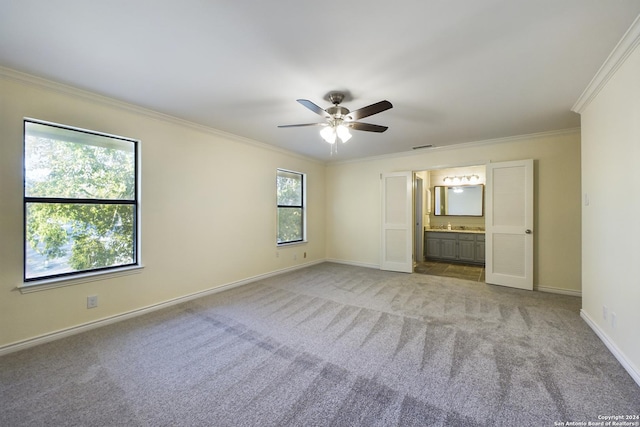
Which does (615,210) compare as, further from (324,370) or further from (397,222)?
(397,222)

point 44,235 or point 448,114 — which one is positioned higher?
point 448,114

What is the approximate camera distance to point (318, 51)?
6.46 feet

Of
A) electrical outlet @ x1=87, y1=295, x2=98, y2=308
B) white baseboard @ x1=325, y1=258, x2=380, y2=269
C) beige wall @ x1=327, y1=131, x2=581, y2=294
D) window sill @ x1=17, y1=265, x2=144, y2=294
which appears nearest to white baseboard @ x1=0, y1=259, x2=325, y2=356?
electrical outlet @ x1=87, y1=295, x2=98, y2=308

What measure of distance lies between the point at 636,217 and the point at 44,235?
5.08m

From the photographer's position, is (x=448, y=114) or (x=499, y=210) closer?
(x=448, y=114)

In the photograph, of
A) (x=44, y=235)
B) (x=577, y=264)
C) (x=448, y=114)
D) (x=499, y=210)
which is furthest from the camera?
(x=499, y=210)

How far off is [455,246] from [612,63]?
4574 mm

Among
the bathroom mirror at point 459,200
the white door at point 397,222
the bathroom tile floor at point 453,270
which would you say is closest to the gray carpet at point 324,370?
the bathroom tile floor at point 453,270

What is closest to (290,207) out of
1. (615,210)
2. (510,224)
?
(510,224)

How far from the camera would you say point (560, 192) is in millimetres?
3881

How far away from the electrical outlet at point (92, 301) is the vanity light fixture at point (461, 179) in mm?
7228

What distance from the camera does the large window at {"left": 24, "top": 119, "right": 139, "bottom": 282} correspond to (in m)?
2.42

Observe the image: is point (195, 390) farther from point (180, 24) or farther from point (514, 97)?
point (514, 97)

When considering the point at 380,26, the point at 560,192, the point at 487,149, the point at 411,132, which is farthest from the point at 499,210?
the point at 380,26
